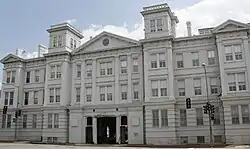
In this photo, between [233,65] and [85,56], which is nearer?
[233,65]

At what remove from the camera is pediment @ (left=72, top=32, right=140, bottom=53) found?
41.9m

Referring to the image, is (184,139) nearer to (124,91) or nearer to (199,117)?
(199,117)

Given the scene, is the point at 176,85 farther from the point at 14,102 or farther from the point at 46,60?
the point at 14,102

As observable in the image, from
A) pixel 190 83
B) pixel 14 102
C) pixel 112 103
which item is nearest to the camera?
pixel 190 83

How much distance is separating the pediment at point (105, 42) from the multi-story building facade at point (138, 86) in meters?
0.15

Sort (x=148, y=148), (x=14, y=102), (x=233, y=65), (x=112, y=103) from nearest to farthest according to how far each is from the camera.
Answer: (x=148, y=148) < (x=233, y=65) < (x=112, y=103) < (x=14, y=102)

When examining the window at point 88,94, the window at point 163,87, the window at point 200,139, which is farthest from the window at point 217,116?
the window at point 88,94

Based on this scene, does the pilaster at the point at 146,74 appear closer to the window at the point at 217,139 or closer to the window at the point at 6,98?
the window at the point at 217,139

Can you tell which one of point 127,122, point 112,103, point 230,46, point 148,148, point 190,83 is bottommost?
point 148,148

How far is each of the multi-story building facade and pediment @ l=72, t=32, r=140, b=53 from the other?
6.0 inches

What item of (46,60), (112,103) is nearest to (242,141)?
(112,103)

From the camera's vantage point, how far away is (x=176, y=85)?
38.2 metres

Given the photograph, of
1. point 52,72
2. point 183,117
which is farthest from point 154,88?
point 52,72

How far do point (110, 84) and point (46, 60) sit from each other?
39.5ft
